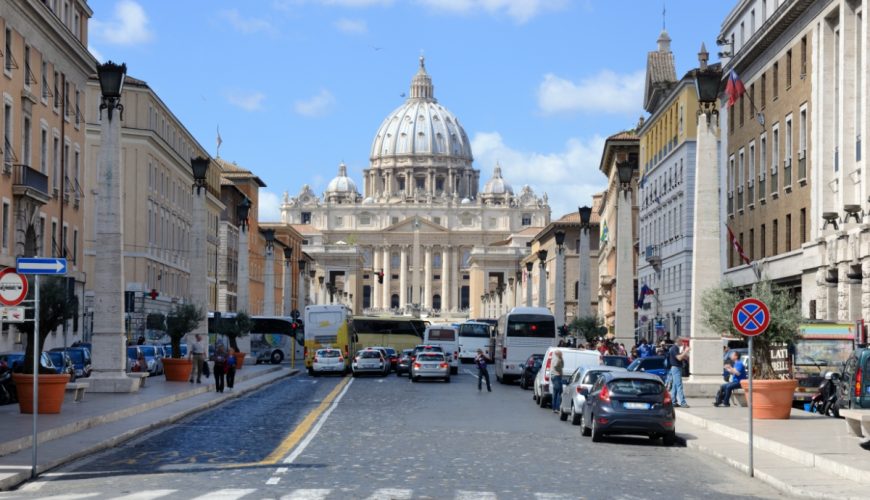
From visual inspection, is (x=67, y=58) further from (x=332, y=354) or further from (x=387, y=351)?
(x=387, y=351)

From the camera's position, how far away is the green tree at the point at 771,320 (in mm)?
29266

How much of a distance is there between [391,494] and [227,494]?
69.3 inches

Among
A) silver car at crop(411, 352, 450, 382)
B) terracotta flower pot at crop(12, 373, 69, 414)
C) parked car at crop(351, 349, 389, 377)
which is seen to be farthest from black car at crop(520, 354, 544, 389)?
terracotta flower pot at crop(12, 373, 69, 414)

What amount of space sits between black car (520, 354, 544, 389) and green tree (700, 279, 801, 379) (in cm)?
1714

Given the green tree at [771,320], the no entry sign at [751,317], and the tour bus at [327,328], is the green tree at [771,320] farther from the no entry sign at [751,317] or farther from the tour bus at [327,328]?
the tour bus at [327,328]

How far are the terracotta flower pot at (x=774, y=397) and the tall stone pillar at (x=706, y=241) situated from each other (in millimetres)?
5725

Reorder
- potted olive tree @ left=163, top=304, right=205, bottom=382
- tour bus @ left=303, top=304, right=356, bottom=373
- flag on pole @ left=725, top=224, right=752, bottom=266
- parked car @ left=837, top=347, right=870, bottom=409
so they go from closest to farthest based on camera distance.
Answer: parked car @ left=837, top=347, right=870, bottom=409 < potted olive tree @ left=163, top=304, right=205, bottom=382 < flag on pole @ left=725, top=224, right=752, bottom=266 < tour bus @ left=303, top=304, right=356, bottom=373

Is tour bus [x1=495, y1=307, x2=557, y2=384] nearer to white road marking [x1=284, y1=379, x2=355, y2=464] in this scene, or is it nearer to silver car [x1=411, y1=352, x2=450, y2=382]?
silver car [x1=411, y1=352, x2=450, y2=382]

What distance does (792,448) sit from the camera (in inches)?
806

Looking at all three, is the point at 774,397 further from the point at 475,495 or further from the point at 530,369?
the point at 530,369

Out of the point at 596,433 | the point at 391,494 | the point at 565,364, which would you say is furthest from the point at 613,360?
the point at 391,494

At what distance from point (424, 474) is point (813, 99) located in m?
28.7

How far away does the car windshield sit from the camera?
79.8 ft

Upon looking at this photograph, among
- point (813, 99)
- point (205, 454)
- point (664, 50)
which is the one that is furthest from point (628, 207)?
point (664, 50)
